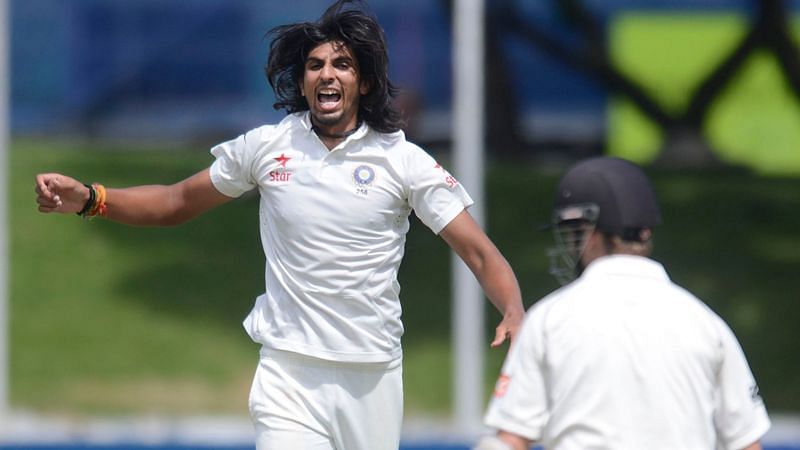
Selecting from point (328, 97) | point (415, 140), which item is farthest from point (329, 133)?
point (415, 140)

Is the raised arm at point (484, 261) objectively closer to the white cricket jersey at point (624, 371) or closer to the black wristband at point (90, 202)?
the black wristband at point (90, 202)

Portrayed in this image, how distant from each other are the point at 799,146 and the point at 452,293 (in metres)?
1.79

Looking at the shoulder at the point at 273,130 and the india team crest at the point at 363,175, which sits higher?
the shoulder at the point at 273,130

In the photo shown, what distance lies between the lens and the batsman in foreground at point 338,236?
155 inches

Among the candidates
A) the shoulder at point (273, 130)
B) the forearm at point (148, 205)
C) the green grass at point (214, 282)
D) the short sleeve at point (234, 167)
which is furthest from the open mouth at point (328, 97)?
the green grass at point (214, 282)

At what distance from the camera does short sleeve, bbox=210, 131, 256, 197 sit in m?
4.06

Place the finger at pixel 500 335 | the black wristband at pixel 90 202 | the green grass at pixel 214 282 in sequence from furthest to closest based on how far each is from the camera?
the green grass at pixel 214 282, the black wristband at pixel 90 202, the finger at pixel 500 335

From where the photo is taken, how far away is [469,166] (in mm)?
6828

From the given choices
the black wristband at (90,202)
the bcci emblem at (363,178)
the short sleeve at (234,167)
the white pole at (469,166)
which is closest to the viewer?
the bcci emblem at (363,178)

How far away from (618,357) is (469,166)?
4106mm

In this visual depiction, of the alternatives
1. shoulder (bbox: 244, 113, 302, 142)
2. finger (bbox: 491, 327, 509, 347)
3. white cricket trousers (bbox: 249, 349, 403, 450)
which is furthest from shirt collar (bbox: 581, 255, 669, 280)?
shoulder (bbox: 244, 113, 302, 142)

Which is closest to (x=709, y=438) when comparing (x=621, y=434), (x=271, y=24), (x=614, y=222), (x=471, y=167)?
(x=621, y=434)

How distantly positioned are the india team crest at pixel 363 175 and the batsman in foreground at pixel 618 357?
108 centimetres

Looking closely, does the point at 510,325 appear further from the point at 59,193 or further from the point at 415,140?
the point at 415,140
